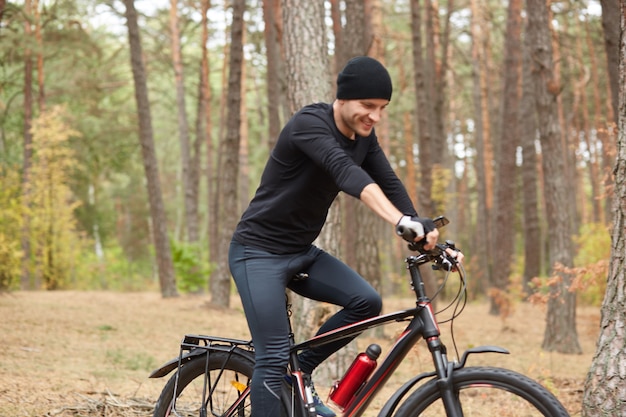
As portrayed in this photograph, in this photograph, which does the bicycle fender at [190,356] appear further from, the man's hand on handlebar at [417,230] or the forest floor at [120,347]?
the man's hand on handlebar at [417,230]

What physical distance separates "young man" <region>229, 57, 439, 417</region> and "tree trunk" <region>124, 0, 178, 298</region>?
15.3 meters

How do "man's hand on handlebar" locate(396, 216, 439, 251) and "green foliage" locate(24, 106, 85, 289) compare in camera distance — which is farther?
"green foliage" locate(24, 106, 85, 289)

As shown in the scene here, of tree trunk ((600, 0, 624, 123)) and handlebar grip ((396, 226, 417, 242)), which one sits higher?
tree trunk ((600, 0, 624, 123))

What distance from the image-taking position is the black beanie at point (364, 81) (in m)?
3.53

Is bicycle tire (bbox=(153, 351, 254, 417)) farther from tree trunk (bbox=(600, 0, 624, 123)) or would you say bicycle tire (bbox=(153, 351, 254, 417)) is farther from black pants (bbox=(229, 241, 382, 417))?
tree trunk (bbox=(600, 0, 624, 123))

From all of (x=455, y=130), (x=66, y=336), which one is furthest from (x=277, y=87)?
(x=455, y=130)

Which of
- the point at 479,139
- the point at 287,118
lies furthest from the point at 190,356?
the point at 479,139

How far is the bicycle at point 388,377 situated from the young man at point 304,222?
0.16 meters

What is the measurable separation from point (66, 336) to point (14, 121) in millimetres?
19396

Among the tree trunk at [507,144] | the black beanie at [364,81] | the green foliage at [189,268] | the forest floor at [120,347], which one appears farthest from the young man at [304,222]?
the green foliage at [189,268]

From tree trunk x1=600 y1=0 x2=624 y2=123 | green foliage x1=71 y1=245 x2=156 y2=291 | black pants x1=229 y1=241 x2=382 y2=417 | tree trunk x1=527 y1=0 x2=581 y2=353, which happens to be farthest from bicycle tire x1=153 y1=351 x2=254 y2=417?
green foliage x1=71 y1=245 x2=156 y2=291

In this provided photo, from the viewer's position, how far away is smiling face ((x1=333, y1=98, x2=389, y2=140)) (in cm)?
357

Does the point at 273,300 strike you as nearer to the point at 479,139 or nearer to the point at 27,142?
the point at 27,142

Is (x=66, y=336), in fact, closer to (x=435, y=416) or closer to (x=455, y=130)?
(x=435, y=416)
